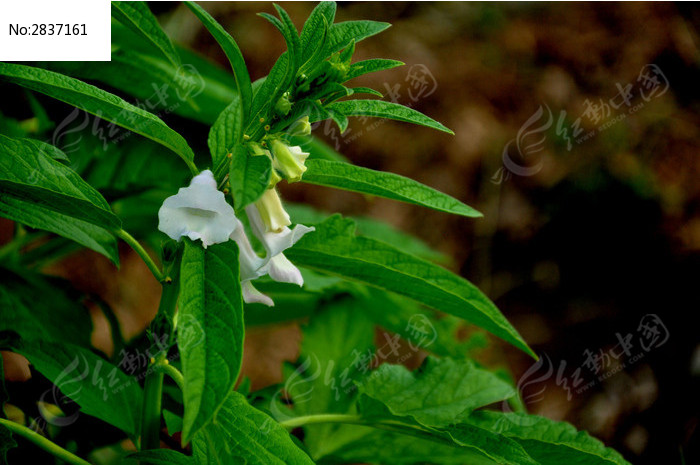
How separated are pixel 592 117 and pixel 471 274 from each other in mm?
1084

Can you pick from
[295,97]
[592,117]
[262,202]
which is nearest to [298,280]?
[262,202]

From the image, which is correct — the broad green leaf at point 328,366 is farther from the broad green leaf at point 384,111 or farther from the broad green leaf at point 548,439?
the broad green leaf at point 384,111

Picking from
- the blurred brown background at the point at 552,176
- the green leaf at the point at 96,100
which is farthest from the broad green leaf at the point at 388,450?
the blurred brown background at the point at 552,176

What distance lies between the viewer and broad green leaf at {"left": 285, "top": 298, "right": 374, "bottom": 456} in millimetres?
1288

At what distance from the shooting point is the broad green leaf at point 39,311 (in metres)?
1.09

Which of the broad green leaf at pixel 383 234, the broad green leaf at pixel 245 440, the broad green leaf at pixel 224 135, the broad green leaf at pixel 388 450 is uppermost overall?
the broad green leaf at pixel 224 135

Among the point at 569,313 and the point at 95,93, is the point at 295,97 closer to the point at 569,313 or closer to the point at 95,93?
the point at 95,93

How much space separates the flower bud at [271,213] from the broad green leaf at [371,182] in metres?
0.04

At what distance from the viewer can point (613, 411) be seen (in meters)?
2.79

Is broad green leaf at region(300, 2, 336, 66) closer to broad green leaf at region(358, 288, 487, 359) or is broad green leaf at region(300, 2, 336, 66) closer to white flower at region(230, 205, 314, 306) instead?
white flower at region(230, 205, 314, 306)

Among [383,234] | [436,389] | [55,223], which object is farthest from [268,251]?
[383,234]

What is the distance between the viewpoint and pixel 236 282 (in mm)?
668

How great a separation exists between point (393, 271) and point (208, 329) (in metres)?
0.28

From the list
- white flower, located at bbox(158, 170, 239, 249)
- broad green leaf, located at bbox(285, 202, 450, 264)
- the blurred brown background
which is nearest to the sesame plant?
white flower, located at bbox(158, 170, 239, 249)
